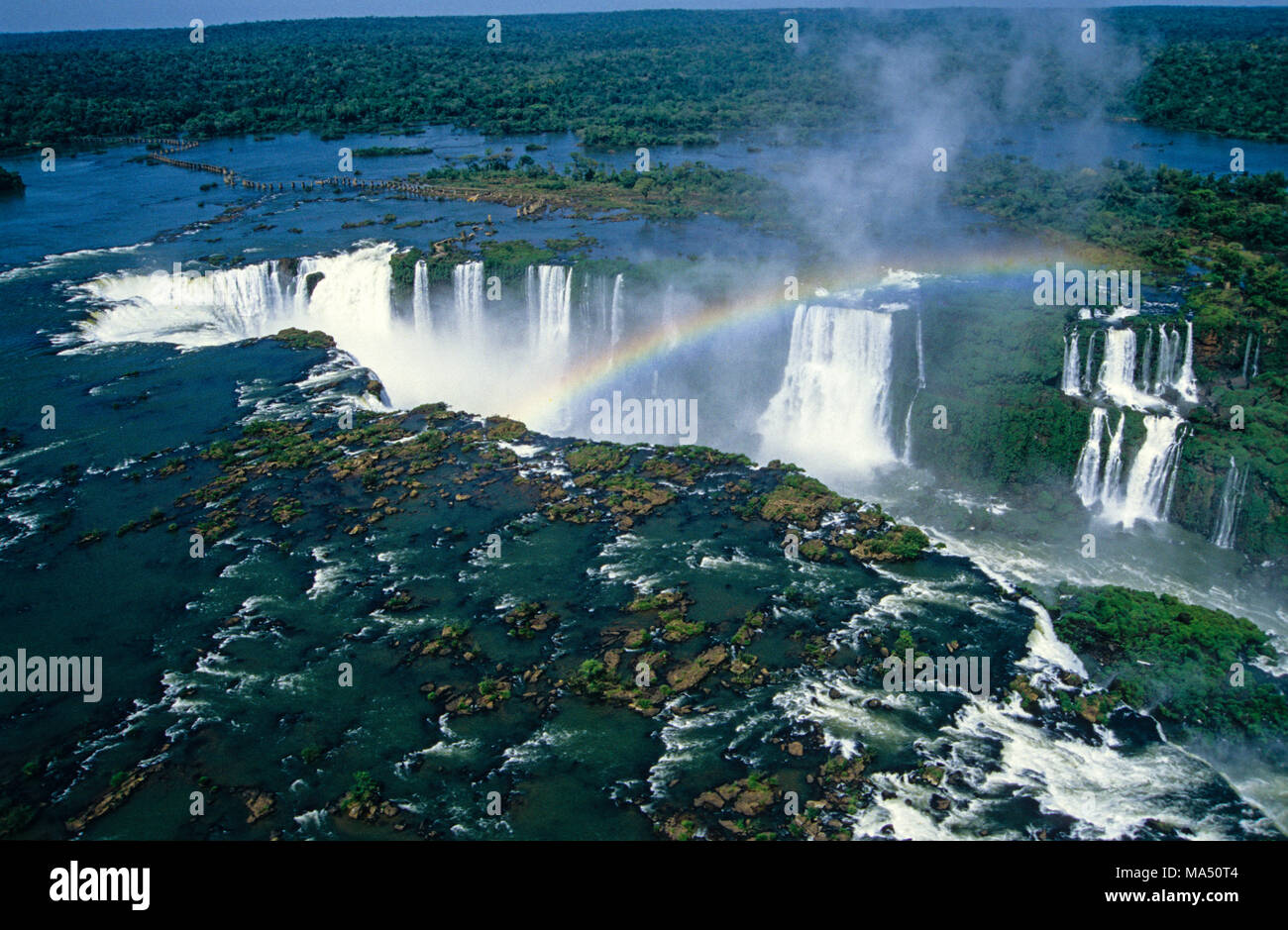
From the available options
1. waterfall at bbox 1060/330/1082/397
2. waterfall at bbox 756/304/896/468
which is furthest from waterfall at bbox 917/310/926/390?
waterfall at bbox 1060/330/1082/397

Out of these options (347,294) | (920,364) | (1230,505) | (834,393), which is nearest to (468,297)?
(347,294)

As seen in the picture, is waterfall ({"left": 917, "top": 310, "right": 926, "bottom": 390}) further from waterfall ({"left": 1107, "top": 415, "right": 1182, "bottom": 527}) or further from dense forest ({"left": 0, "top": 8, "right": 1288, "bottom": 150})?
dense forest ({"left": 0, "top": 8, "right": 1288, "bottom": 150})

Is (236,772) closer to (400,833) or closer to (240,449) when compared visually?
(400,833)

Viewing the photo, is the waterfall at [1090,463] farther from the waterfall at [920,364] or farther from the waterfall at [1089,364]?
the waterfall at [920,364]

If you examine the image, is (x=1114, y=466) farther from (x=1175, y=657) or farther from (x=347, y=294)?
(x=347, y=294)

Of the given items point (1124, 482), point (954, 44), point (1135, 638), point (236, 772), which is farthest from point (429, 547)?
point (954, 44)

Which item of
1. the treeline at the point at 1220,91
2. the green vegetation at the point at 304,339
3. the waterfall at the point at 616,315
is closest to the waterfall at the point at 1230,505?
the waterfall at the point at 616,315

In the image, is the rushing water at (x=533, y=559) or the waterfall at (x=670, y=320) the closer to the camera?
the rushing water at (x=533, y=559)
